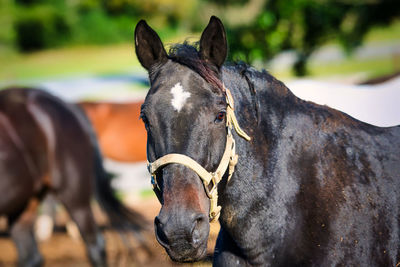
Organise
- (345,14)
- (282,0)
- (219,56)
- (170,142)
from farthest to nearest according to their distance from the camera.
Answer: (345,14)
(282,0)
(219,56)
(170,142)

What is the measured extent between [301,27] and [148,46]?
18.7ft

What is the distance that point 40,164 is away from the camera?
4.89m

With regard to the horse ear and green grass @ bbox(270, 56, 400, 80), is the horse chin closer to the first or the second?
the horse ear

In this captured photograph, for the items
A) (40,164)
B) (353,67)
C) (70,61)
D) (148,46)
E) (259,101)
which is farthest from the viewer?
(70,61)

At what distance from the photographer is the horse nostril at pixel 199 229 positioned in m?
1.86

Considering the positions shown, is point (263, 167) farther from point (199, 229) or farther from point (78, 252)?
point (78, 252)

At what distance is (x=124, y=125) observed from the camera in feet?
25.0

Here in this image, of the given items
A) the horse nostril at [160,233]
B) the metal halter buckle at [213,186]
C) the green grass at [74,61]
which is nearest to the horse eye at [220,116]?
the metal halter buckle at [213,186]

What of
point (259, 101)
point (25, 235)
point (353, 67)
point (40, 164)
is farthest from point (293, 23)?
point (353, 67)

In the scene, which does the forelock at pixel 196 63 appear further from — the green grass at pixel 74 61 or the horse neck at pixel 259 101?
the green grass at pixel 74 61

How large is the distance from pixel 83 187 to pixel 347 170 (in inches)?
132

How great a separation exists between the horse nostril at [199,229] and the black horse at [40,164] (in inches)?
130

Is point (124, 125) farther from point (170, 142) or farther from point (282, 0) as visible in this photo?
point (170, 142)

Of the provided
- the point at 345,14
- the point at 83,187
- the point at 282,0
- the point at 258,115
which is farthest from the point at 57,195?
the point at 345,14
